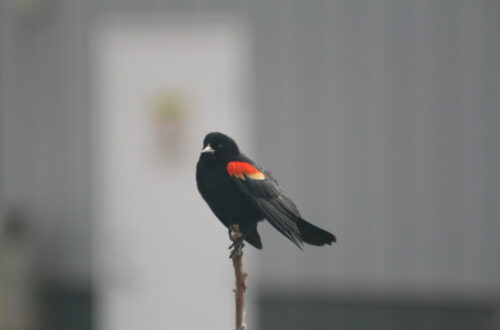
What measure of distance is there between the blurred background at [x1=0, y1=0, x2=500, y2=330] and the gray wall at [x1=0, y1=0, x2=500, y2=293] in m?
0.01

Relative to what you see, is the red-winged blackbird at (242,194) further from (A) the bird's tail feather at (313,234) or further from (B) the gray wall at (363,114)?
(B) the gray wall at (363,114)

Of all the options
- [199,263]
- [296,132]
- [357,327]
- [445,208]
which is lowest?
[357,327]

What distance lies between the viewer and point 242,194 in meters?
0.78

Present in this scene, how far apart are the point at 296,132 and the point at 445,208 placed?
1152 mm

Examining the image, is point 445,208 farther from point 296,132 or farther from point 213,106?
point 213,106

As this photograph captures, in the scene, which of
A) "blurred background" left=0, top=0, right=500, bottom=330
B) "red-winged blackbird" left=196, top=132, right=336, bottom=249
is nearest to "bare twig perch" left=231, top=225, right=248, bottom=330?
"red-winged blackbird" left=196, top=132, right=336, bottom=249

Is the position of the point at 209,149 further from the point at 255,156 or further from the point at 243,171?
the point at 255,156

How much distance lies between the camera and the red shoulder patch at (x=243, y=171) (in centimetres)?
82

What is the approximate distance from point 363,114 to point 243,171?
446 centimetres

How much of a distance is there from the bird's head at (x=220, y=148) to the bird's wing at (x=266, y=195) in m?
0.01

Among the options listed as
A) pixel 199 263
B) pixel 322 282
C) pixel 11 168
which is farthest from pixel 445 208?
pixel 11 168

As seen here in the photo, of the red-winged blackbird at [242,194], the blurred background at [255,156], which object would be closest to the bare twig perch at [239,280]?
the red-winged blackbird at [242,194]

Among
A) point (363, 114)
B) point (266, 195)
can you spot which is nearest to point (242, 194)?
point (266, 195)

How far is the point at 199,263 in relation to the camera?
5.30 m
